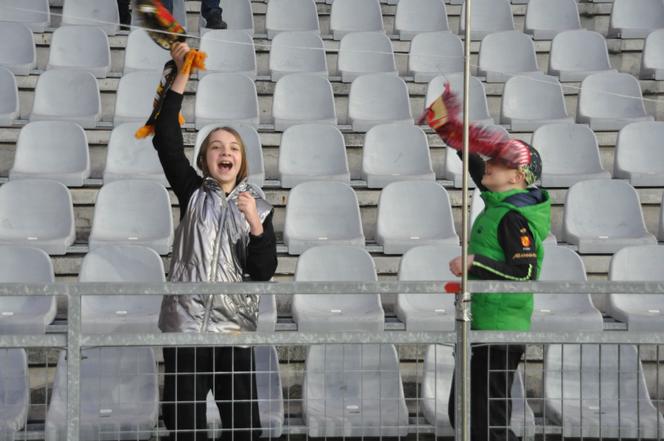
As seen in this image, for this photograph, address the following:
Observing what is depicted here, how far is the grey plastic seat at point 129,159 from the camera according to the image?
6.51m

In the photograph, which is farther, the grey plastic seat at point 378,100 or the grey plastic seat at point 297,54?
the grey plastic seat at point 297,54

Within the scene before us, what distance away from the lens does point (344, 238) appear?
20.2ft

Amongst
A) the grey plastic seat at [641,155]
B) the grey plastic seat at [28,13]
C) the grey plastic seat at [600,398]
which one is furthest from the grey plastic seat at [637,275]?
the grey plastic seat at [28,13]

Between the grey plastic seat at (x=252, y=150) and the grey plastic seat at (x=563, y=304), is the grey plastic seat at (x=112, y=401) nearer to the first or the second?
the grey plastic seat at (x=563, y=304)

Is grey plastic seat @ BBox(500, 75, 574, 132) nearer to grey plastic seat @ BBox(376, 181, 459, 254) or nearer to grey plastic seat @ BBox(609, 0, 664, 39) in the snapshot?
grey plastic seat @ BBox(609, 0, 664, 39)

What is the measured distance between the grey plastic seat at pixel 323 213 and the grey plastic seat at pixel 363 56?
1.73m

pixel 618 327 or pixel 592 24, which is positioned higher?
pixel 592 24

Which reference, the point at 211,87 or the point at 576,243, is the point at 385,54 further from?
the point at 576,243

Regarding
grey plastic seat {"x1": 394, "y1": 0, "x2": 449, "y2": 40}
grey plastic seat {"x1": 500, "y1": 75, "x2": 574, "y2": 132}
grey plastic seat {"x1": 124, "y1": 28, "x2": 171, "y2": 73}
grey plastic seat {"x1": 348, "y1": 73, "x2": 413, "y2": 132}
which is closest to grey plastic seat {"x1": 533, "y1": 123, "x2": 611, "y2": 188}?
grey plastic seat {"x1": 500, "y1": 75, "x2": 574, "y2": 132}

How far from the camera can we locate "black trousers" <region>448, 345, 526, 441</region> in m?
3.93

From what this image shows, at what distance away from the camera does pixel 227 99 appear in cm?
725

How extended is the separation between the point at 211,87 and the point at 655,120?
8.85ft

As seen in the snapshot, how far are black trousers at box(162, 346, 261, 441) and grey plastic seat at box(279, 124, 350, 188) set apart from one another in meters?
2.82

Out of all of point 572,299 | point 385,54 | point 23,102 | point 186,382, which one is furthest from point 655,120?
point 186,382
